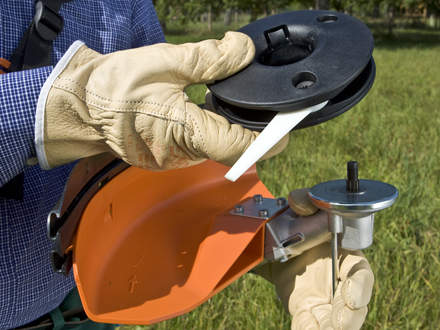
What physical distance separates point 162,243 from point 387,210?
168 centimetres

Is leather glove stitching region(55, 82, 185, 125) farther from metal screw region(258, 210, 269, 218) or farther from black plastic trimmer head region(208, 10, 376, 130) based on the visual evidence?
metal screw region(258, 210, 269, 218)

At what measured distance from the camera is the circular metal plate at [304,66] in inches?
28.0

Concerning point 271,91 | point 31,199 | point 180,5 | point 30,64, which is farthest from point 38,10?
point 180,5

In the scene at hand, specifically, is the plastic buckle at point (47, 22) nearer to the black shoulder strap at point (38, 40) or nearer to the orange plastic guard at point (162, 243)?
the black shoulder strap at point (38, 40)

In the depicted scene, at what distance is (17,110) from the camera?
722 mm

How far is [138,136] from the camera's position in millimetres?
792

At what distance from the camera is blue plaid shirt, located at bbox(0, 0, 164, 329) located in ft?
2.39

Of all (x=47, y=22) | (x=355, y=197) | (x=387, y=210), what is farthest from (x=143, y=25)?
(x=387, y=210)

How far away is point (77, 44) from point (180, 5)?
18.3 meters

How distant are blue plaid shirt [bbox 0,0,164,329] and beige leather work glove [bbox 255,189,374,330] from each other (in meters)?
0.50

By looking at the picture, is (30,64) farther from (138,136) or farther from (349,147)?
(349,147)

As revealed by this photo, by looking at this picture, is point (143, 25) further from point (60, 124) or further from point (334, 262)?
point (334, 262)

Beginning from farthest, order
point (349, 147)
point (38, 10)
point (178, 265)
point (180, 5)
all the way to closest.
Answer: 1. point (180, 5)
2. point (349, 147)
3. point (178, 265)
4. point (38, 10)

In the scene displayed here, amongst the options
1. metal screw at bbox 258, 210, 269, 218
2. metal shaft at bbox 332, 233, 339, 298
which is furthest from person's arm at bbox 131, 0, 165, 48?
metal shaft at bbox 332, 233, 339, 298
